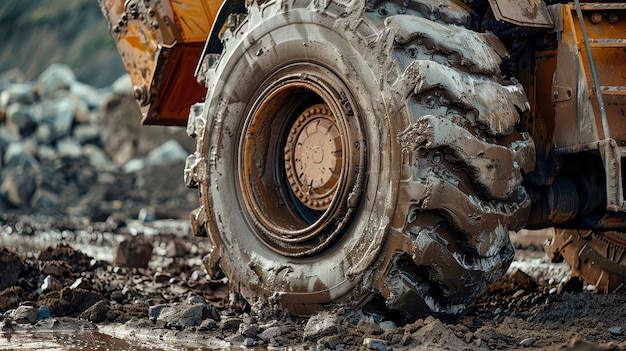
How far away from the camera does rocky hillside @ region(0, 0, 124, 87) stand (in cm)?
3750

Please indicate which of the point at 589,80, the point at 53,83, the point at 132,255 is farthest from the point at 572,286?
the point at 53,83

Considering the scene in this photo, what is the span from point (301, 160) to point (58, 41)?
37.6 m

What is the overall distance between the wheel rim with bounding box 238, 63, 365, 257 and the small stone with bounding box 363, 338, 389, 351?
0.61 meters

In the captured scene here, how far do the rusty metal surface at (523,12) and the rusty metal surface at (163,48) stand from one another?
2210mm

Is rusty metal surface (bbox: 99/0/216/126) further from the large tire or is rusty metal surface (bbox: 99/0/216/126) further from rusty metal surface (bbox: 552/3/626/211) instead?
rusty metal surface (bbox: 552/3/626/211)

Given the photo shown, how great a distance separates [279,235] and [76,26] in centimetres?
3735

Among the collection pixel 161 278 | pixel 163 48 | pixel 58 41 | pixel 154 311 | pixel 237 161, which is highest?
pixel 58 41

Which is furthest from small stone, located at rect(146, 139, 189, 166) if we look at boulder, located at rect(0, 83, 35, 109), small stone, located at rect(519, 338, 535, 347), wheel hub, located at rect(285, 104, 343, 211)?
small stone, located at rect(519, 338, 535, 347)

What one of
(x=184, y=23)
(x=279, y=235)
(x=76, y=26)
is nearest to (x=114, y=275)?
(x=184, y=23)

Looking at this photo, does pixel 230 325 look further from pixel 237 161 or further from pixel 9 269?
pixel 9 269

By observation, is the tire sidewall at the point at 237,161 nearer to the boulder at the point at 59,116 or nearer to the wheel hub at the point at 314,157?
the wheel hub at the point at 314,157

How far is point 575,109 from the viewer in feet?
15.0

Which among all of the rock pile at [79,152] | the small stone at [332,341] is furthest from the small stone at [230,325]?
the rock pile at [79,152]

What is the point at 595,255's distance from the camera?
6016mm
